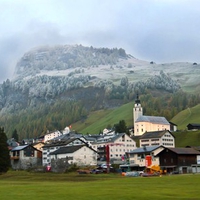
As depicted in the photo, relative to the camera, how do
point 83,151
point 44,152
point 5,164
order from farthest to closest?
point 44,152 < point 83,151 < point 5,164

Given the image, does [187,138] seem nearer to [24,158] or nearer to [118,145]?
[118,145]

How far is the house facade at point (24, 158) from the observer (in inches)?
5153

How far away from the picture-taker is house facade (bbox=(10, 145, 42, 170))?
5153 inches

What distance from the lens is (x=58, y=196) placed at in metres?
35.1

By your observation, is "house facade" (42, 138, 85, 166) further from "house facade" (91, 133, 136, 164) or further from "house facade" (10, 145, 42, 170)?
"house facade" (91, 133, 136, 164)

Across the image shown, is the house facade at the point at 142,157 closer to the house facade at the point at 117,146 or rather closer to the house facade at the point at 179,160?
the house facade at the point at 179,160

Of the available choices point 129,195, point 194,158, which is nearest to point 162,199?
point 129,195

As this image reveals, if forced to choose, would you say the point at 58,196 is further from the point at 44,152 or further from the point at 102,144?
the point at 102,144

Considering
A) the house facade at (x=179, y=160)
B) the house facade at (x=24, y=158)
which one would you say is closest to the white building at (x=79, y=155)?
the house facade at (x=24, y=158)

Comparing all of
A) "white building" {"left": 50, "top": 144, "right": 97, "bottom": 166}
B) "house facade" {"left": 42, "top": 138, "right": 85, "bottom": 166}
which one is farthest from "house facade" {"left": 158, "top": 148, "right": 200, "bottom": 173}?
"house facade" {"left": 42, "top": 138, "right": 85, "bottom": 166}

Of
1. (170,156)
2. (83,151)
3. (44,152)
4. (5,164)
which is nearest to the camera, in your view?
(5,164)

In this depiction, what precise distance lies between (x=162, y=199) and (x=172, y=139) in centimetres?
12131

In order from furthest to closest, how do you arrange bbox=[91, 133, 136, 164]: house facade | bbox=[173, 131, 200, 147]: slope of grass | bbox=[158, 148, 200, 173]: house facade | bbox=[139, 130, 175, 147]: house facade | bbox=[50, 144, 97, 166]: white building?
bbox=[139, 130, 175, 147]: house facade, bbox=[173, 131, 200, 147]: slope of grass, bbox=[91, 133, 136, 164]: house facade, bbox=[50, 144, 97, 166]: white building, bbox=[158, 148, 200, 173]: house facade

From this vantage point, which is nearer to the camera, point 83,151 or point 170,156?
point 170,156
